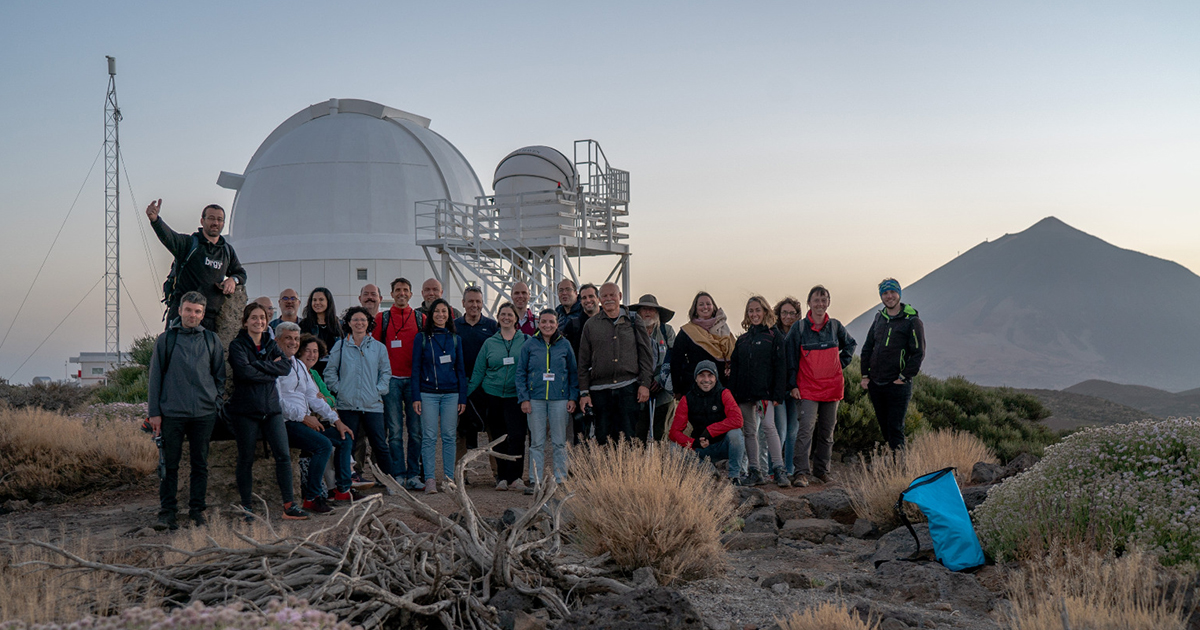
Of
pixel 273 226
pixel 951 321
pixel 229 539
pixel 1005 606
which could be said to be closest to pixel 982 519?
pixel 1005 606

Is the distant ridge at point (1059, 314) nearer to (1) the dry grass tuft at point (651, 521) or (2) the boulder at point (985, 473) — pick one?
(2) the boulder at point (985, 473)

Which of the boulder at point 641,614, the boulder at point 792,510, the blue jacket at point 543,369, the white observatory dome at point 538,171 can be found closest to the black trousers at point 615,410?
the blue jacket at point 543,369

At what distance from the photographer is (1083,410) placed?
23.5 m

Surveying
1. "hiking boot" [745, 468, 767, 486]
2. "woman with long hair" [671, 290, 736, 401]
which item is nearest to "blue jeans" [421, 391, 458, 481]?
"woman with long hair" [671, 290, 736, 401]

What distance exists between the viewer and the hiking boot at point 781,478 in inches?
322

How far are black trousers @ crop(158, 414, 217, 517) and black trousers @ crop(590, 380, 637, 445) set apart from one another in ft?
9.76

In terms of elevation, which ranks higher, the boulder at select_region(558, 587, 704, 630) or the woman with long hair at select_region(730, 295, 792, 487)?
the woman with long hair at select_region(730, 295, 792, 487)

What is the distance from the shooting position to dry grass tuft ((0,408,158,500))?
8086 millimetres

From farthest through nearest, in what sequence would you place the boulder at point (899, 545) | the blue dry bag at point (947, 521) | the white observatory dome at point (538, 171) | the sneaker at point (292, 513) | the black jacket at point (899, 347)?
the white observatory dome at point (538, 171) < the black jacket at point (899, 347) < the sneaker at point (292, 513) < the boulder at point (899, 545) < the blue dry bag at point (947, 521)

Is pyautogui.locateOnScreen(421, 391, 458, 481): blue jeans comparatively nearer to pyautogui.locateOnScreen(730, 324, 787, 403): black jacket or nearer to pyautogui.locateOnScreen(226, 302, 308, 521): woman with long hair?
pyautogui.locateOnScreen(226, 302, 308, 521): woman with long hair

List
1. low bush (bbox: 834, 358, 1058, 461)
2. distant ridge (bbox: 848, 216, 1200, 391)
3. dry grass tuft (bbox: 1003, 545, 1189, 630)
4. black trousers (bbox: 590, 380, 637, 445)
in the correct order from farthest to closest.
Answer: distant ridge (bbox: 848, 216, 1200, 391)
low bush (bbox: 834, 358, 1058, 461)
black trousers (bbox: 590, 380, 637, 445)
dry grass tuft (bbox: 1003, 545, 1189, 630)

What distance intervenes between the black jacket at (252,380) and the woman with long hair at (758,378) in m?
4.03

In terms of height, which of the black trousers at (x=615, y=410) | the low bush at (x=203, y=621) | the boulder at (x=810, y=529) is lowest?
the boulder at (x=810, y=529)

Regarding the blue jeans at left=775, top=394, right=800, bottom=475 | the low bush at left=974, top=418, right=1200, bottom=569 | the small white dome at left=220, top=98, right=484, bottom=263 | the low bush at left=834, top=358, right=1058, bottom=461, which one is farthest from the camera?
the small white dome at left=220, top=98, right=484, bottom=263
